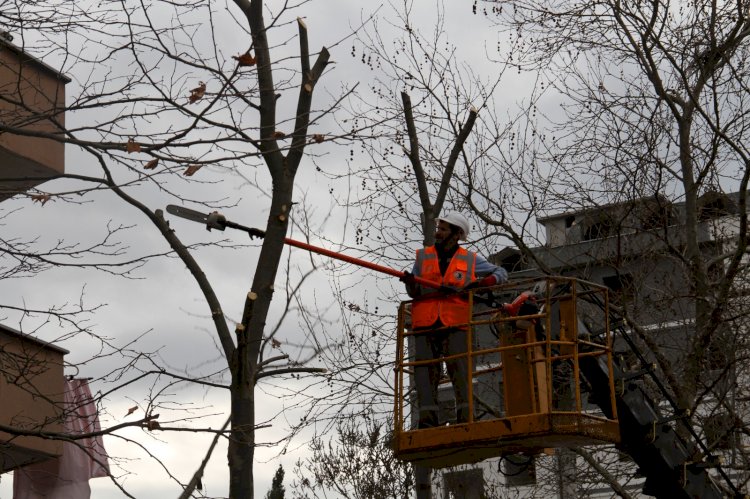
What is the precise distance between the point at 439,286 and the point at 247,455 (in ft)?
6.61

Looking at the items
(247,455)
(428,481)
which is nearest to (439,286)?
(247,455)

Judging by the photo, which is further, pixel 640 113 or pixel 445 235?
pixel 640 113

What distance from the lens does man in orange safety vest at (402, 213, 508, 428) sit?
31.9 ft

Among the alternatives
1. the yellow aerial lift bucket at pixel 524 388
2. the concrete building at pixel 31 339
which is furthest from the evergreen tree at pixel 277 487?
the yellow aerial lift bucket at pixel 524 388

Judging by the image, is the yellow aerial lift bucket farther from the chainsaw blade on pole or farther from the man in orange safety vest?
the chainsaw blade on pole

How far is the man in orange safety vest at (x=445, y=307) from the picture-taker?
9711mm

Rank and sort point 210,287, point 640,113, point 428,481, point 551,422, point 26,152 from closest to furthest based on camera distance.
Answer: point 551,422 < point 210,287 < point 428,481 < point 640,113 < point 26,152

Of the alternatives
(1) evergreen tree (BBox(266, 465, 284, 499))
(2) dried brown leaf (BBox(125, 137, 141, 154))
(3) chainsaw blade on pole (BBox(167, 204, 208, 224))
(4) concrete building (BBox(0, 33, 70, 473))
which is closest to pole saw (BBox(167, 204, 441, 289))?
(3) chainsaw blade on pole (BBox(167, 204, 208, 224))

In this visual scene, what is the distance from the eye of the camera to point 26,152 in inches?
606

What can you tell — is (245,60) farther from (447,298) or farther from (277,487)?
(277,487)

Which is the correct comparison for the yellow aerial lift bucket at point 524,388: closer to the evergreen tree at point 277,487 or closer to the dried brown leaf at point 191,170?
the dried brown leaf at point 191,170

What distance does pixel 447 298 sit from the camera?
383 inches

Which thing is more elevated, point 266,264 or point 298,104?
point 298,104

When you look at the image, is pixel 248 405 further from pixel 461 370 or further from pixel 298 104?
pixel 298 104
